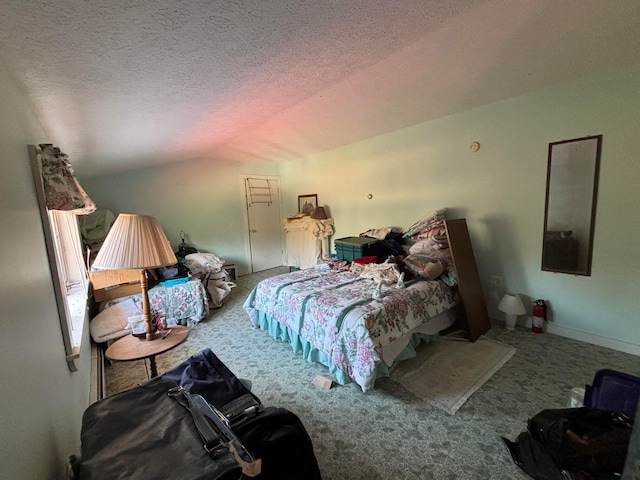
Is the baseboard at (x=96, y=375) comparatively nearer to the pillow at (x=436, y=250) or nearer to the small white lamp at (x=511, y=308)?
the pillow at (x=436, y=250)

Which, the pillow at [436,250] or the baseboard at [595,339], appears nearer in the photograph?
the baseboard at [595,339]

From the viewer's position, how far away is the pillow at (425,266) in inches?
98.8

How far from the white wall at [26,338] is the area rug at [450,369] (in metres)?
1.90

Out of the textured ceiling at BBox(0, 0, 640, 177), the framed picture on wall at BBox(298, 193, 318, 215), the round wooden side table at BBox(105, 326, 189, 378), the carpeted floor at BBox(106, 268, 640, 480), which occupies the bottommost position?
the carpeted floor at BBox(106, 268, 640, 480)

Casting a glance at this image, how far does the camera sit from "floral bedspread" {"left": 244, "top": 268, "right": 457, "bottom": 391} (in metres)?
1.83

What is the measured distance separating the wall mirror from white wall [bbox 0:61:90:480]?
3452mm

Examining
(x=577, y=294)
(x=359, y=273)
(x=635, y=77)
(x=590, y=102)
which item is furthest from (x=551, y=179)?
(x=359, y=273)

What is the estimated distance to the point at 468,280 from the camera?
105 inches

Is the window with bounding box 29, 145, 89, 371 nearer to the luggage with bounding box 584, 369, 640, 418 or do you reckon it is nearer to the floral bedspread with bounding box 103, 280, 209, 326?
the floral bedspread with bounding box 103, 280, 209, 326

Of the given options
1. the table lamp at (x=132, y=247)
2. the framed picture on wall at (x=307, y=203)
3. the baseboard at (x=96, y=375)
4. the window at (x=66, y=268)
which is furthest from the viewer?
the framed picture on wall at (x=307, y=203)

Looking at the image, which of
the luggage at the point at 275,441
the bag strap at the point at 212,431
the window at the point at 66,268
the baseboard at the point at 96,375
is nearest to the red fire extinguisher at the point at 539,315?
the luggage at the point at 275,441

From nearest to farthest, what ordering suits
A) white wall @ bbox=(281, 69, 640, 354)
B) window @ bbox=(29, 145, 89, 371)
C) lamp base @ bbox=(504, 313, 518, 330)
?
window @ bbox=(29, 145, 89, 371), white wall @ bbox=(281, 69, 640, 354), lamp base @ bbox=(504, 313, 518, 330)

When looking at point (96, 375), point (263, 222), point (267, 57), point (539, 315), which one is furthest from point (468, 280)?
point (263, 222)

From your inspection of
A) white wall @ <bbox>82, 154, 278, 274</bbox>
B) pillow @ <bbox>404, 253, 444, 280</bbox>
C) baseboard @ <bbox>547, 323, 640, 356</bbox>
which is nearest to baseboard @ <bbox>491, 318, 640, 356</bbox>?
baseboard @ <bbox>547, 323, 640, 356</bbox>
